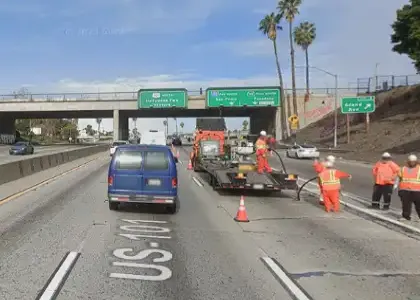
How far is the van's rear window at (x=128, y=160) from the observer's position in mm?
12688

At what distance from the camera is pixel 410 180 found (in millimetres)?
11578

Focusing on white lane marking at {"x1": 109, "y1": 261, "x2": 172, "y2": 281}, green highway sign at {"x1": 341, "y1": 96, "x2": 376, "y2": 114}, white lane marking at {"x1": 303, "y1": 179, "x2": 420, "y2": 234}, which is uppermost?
green highway sign at {"x1": 341, "y1": 96, "x2": 376, "y2": 114}

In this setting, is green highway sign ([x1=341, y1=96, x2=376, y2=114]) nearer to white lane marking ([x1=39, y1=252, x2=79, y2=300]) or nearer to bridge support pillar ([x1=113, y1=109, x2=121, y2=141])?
bridge support pillar ([x1=113, y1=109, x2=121, y2=141])

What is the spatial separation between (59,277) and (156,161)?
21.3 ft

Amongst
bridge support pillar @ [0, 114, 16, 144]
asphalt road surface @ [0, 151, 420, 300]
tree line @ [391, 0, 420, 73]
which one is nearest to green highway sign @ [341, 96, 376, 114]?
tree line @ [391, 0, 420, 73]

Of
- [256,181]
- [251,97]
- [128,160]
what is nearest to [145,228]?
[128,160]

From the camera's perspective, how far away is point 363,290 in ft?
20.5

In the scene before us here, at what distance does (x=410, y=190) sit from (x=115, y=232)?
6576 mm

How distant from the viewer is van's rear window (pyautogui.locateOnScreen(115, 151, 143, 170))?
1269cm

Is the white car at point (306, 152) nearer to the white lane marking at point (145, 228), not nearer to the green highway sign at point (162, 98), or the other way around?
the green highway sign at point (162, 98)

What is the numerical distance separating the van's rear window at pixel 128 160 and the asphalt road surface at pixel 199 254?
113 cm

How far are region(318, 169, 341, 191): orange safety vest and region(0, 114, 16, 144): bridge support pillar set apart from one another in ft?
235

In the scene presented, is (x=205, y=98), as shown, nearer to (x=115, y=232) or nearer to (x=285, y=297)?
(x=115, y=232)

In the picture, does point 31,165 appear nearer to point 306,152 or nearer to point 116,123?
point 306,152
